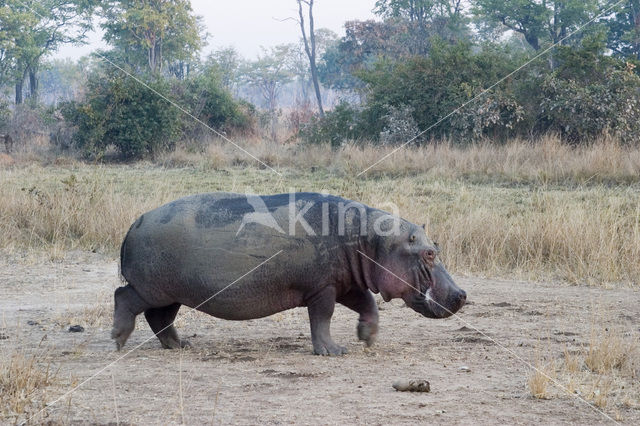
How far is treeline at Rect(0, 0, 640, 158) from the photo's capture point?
57.8 feet

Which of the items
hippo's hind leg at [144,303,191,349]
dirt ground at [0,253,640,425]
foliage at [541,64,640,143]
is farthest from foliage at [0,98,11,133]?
hippo's hind leg at [144,303,191,349]

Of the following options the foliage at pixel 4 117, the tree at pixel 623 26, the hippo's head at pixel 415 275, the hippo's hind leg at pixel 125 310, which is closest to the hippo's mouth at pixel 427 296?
the hippo's head at pixel 415 275

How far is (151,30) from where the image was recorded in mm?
34125

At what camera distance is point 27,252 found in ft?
30.6

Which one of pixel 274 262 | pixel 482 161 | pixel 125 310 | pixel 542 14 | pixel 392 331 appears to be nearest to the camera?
pixel 274 262

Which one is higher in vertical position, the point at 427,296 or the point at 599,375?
the point at 427,296

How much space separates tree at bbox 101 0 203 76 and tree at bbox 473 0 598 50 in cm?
1158

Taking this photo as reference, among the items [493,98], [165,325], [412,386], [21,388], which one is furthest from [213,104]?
[412,386]

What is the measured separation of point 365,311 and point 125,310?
1469 millimetres

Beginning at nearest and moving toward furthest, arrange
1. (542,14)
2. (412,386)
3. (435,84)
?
(412,386) → (435,84) → (542,14)

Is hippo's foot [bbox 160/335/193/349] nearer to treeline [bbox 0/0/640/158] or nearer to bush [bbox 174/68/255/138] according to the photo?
treeline [bbox 0/0/640/158]

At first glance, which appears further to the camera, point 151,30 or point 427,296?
point 151,30

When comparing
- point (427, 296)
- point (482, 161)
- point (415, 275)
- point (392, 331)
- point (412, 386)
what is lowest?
point (392, 331)

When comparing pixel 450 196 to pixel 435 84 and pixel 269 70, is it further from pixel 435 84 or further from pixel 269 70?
pixel 269 70
